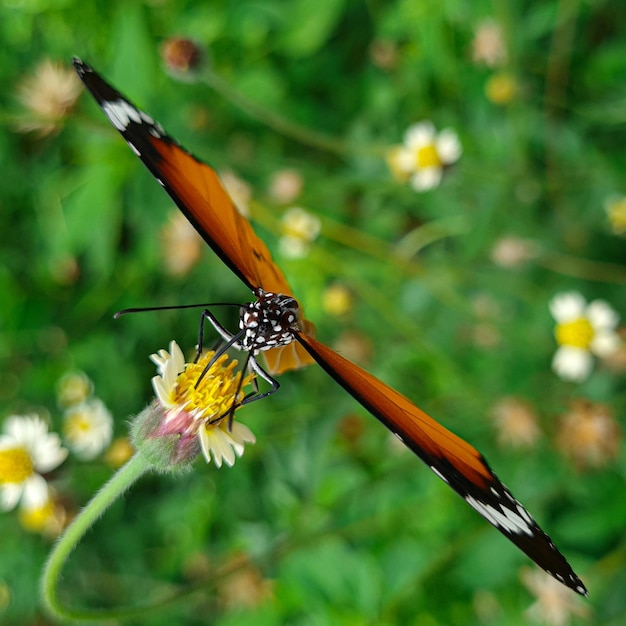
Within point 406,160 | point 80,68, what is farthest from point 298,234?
point 80,68

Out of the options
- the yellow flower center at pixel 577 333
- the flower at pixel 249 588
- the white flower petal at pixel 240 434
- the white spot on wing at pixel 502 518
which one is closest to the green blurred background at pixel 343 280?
the flower at pixel 249 588

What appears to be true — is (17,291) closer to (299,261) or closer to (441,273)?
(299,261)

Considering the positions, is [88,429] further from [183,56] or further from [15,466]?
[183,56]

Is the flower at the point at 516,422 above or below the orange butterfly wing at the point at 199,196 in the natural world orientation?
below

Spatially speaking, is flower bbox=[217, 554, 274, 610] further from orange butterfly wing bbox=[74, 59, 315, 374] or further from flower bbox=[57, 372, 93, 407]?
orange butterfly wing bbox=[74, 59, 315, 374]

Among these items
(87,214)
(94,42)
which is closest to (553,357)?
(87,214)

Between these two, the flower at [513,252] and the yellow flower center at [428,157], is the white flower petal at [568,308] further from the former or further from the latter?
the yellow flower center at [428,157]
